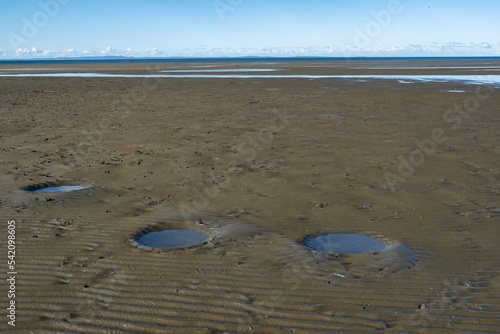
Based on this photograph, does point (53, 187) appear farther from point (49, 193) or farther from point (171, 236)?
point (171, 236)

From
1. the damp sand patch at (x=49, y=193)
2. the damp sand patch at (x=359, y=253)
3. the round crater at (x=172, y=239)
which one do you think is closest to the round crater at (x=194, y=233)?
the round crater at (x=172, y=239)

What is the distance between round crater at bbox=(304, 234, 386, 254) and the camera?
19.1 feet

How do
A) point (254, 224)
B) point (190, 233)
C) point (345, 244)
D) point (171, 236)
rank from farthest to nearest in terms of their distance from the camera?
1. point (254, 224)
2. point (190, 233)
3. point (171, 236)
4. point (345, 244)

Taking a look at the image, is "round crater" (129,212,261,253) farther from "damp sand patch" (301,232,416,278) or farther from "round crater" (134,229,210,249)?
"damp sand patch" (301,232,416,278)

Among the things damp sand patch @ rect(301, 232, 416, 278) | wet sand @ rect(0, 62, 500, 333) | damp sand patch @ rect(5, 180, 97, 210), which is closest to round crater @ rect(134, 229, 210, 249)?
wet sand @ rect(0, 62, 500, 333)

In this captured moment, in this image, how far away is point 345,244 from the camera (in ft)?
19.7

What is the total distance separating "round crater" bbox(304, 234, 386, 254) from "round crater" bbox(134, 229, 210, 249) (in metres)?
1.59

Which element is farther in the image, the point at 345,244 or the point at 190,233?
the point at 190,233

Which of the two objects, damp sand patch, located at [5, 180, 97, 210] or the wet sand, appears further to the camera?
damp sand patch, located at [5, 180, 97, 210]

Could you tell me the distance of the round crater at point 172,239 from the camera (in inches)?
235

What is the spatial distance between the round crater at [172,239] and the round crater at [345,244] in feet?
5.23

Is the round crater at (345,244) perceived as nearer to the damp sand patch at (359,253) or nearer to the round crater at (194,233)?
the damp sand patch at (359,253)

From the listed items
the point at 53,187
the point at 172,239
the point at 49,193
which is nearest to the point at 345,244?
the point at 172,239

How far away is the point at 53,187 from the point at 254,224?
452cm
